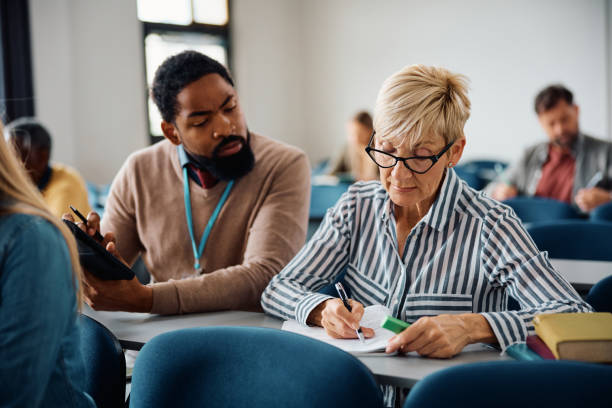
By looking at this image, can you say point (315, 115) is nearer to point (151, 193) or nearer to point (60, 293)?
point (151, 193)

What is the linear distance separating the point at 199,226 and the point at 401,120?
0.88 metres

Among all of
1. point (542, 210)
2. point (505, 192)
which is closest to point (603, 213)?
point (542, 210)

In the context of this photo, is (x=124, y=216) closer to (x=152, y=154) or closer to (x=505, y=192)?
(x=152, y=154)

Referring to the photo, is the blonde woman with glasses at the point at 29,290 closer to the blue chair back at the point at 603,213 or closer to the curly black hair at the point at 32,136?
the curly black hair at the point at 32,136

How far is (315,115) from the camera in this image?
30.0ft

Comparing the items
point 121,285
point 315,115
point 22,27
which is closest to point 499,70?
point 315,115

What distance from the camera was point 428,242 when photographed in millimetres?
1616

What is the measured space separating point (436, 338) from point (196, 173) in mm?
1164

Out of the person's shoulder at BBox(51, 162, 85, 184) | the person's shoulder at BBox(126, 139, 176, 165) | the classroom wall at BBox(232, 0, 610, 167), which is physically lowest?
the person's shoulder at BBox(51, 162, 85, 184)

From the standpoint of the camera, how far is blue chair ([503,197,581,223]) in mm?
3379

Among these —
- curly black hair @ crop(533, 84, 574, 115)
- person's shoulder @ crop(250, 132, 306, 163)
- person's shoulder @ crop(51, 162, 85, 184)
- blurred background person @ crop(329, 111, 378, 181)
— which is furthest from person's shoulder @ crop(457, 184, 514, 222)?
blurred background person @ crop(329, 111, 378, 181)

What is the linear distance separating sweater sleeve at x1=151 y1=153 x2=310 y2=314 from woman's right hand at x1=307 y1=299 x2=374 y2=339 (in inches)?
15.5

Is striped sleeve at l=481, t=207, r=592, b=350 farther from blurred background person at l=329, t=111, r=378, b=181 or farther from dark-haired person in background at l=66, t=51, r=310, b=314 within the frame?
blurred background person at l=329, t=111, r=378, b=181

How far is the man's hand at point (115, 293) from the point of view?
1580mm
